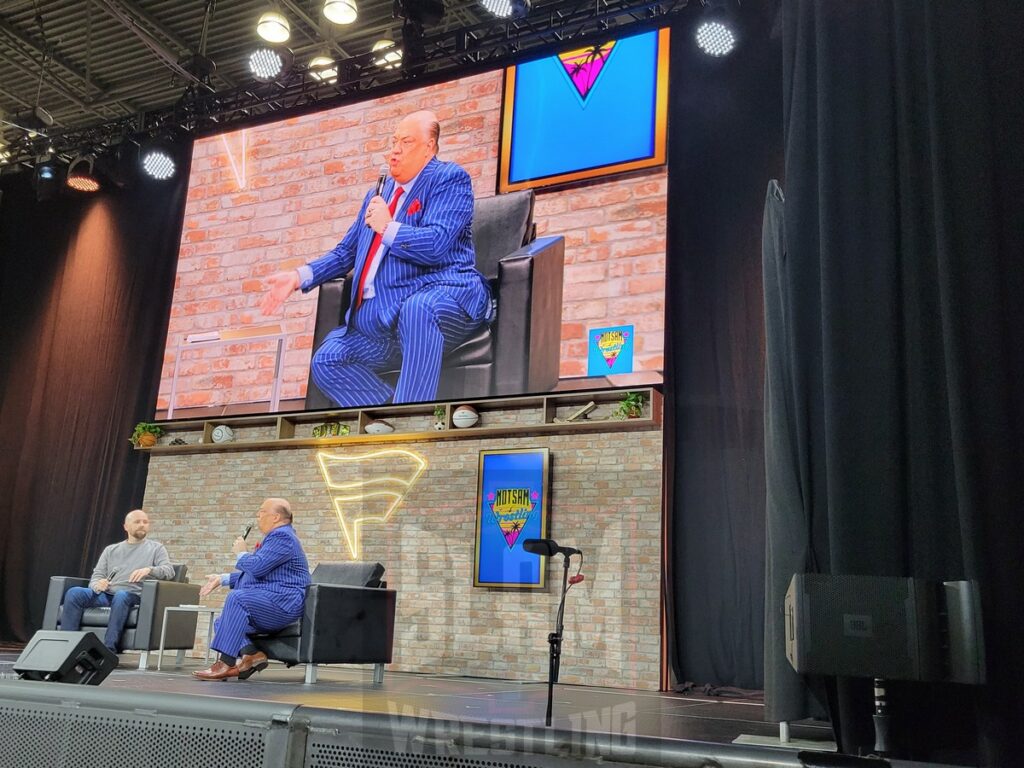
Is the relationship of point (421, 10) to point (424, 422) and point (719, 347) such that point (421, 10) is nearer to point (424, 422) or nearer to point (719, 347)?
point (424, 422)

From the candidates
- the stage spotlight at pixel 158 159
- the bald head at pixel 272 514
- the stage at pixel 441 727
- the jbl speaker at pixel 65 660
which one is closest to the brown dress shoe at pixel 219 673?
the bald head at pixel 272 514

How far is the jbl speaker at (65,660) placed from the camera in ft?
8.59

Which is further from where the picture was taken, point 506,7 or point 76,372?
point 76,372

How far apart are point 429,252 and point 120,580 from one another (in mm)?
3169

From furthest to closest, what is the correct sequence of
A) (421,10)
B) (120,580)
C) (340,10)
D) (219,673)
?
(421,10) < (340,10) < (120,580) < (219,673)

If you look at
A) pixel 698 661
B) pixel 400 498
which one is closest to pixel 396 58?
pixel 400 498

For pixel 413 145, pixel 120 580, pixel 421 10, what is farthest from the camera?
pixel 413 145

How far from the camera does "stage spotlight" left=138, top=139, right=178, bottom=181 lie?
27.5 feet

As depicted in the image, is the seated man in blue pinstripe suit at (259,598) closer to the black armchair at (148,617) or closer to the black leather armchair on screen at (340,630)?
the black leather armchair on screen at (340,630)

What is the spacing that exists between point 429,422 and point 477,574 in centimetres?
123

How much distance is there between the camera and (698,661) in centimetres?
574

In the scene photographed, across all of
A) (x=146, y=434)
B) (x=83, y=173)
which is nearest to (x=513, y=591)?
(x=146, y=434)

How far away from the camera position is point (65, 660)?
262 cm

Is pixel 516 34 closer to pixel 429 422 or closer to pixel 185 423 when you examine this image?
pixel 429 422
